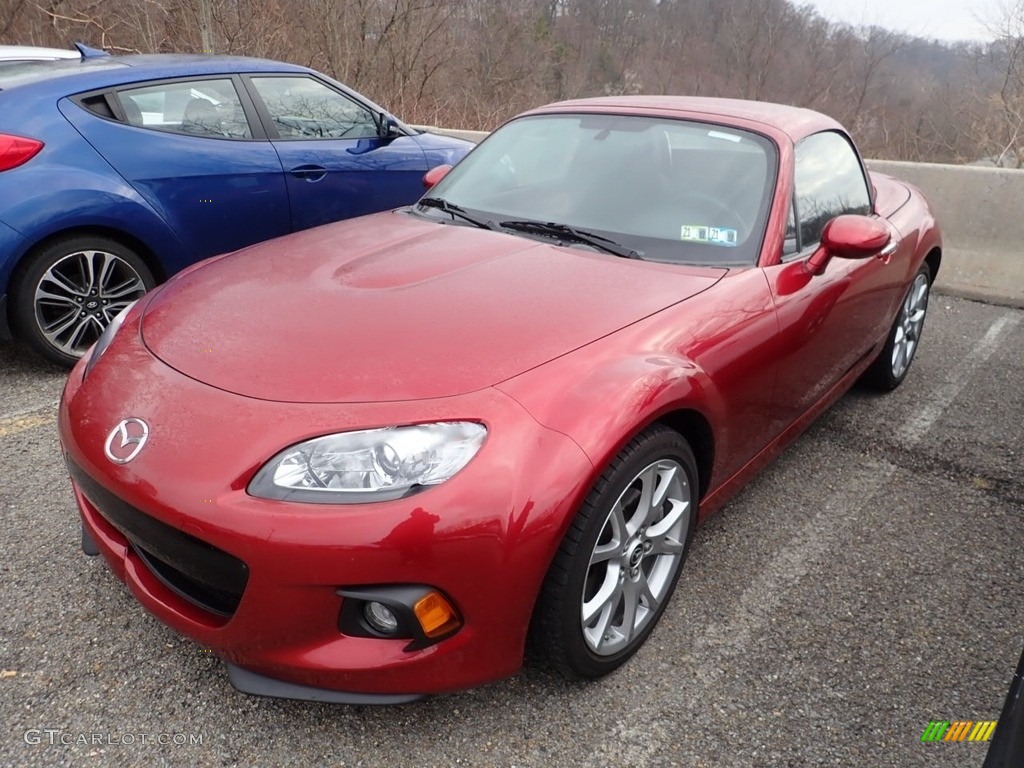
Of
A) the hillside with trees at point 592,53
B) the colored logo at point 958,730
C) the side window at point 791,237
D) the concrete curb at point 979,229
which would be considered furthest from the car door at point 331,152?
the hillside with trees at point 592,53

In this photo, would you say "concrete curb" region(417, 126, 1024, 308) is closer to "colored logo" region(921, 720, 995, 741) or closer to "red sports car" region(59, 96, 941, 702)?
"red sports car" region(59, 96, 941, 702)

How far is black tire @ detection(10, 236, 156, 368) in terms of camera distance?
12.1 ft

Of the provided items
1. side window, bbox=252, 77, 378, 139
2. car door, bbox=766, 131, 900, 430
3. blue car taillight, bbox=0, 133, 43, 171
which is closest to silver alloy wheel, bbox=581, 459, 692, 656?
car door, bbox=766, 131, 900, 430

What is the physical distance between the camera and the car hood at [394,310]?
1.90m

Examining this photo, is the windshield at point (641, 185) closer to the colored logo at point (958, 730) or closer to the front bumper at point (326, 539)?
the front bumper at point (326, 539)

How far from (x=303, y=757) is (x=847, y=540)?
2009 millimetres

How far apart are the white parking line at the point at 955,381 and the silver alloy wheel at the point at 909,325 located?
0.79 ft

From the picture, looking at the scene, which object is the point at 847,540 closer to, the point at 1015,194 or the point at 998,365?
the point at 998,365

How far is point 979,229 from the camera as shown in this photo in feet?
19.7

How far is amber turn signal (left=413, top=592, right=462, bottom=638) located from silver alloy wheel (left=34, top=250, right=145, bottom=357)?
3008 millimetres

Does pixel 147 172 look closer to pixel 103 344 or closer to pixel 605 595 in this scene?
pixel 103 344

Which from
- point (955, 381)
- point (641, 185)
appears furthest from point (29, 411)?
point (955, 381)

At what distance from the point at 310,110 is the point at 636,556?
3.72 metres

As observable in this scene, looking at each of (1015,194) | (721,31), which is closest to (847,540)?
(1015,194)
